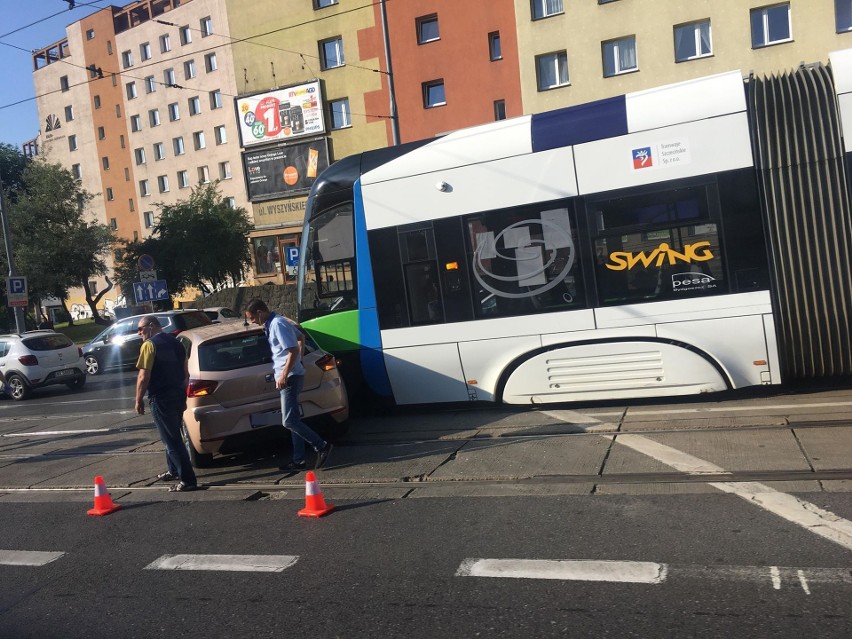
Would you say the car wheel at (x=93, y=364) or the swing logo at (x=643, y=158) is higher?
the swing logo at (x=643, y=158)

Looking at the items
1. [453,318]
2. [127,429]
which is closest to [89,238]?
[127,429]

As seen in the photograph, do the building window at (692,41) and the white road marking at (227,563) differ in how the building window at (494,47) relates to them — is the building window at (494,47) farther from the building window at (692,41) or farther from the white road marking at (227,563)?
the white road marking at (227,563)

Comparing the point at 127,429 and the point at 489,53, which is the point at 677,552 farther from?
the point at 489,53

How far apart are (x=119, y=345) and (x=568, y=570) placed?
65.4 ft

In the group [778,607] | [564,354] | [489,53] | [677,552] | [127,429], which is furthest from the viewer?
[489,53]

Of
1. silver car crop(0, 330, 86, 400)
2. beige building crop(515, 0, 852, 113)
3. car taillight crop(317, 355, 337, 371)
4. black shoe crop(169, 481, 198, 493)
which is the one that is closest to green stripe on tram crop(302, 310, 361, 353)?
car taillight crop(317, 355, 337, 371)

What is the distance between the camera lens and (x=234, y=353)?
8.63 m

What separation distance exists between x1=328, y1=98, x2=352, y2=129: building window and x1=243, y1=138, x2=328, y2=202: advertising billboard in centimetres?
109

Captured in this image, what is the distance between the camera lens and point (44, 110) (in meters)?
65.8

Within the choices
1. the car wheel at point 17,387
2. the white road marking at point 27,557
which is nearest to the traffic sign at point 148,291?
the car wheel at point 17,387

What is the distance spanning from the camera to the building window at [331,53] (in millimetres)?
37219

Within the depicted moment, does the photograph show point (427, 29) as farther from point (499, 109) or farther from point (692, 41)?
point (692, 41)

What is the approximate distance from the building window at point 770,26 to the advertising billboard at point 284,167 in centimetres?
1896

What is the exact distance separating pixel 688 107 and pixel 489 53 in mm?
25601
